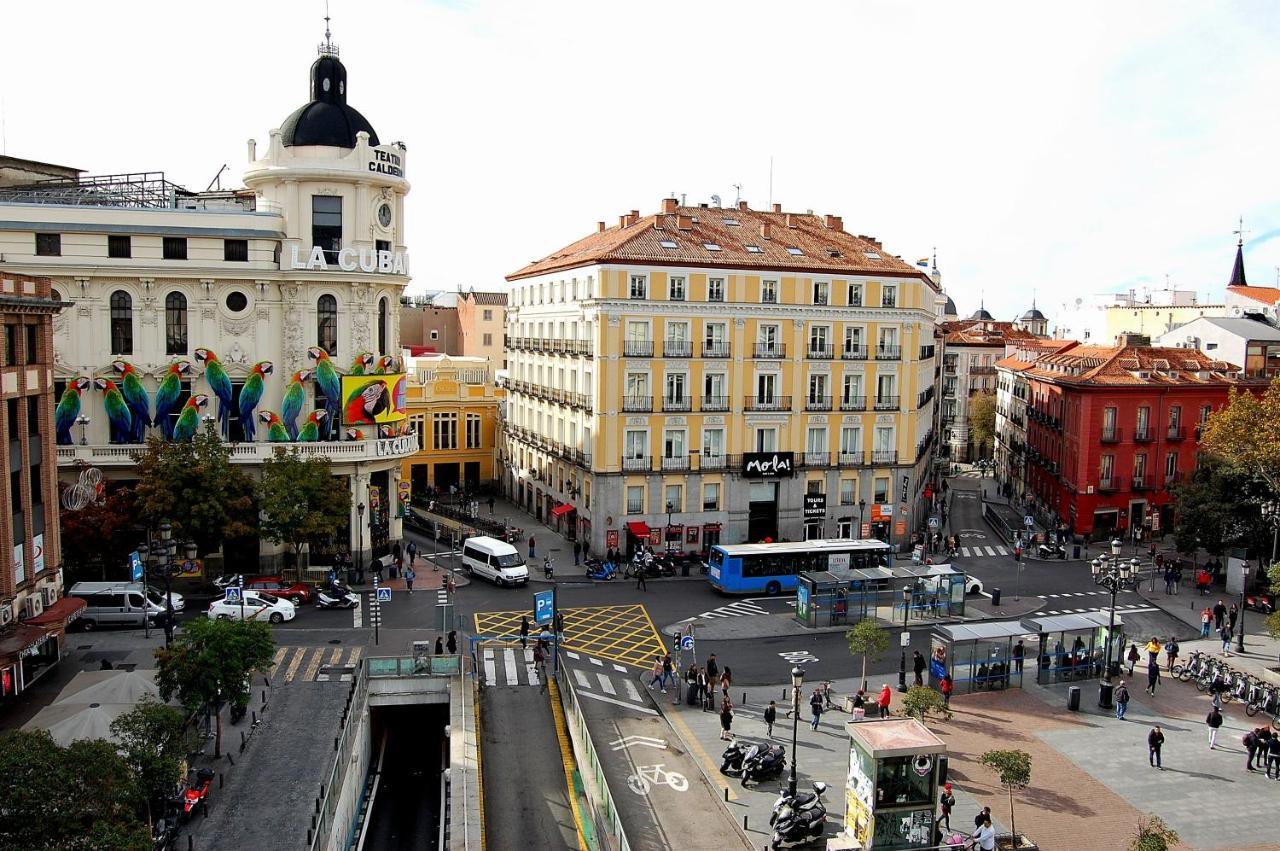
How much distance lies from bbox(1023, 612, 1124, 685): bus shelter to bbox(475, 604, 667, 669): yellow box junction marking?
1469 centimetres

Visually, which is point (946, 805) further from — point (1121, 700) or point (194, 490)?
point (194, 490)

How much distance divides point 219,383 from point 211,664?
80.3 feet

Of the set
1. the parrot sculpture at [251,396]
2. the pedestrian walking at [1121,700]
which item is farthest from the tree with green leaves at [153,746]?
the pedestrian walking at [1121,700]

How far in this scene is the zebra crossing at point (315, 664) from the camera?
37.9m

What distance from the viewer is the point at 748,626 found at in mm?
45781

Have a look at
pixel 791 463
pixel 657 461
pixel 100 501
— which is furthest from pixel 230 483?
pixel 791 463

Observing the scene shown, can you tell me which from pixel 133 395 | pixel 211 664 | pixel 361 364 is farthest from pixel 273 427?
pixel 211 664

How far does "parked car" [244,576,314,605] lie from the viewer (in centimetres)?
4647

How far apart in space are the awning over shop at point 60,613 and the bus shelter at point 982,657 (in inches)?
1236

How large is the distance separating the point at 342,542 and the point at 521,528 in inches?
627

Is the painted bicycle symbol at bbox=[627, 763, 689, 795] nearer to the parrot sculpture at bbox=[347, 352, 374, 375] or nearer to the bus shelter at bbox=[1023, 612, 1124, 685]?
the bus shelter at bbox=[1023, 612, 1124, 685]

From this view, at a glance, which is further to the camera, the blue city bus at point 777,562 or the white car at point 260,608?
the blue city bus at point 777,562

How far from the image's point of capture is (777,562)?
5175cm

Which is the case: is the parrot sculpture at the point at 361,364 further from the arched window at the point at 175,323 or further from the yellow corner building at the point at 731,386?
the yellow corner building at the point at 731,386
